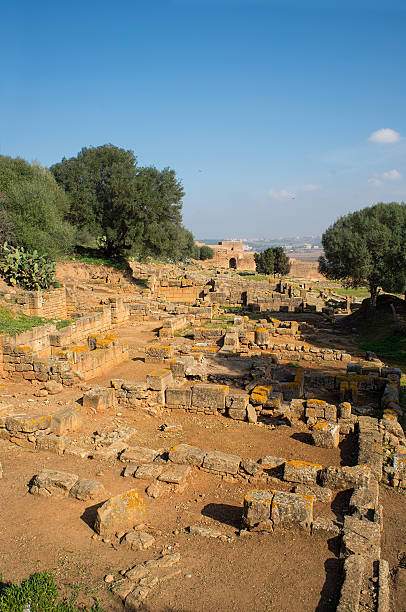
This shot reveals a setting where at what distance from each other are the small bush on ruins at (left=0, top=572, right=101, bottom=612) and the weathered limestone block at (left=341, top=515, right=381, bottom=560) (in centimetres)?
323

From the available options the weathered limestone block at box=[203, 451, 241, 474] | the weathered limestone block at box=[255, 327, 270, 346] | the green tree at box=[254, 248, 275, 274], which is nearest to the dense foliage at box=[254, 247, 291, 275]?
the green tree at box=[254, 248, 275, 274]

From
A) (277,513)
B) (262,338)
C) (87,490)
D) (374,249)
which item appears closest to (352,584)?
(277,513)

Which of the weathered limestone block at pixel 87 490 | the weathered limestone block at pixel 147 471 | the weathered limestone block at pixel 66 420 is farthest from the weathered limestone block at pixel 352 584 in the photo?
the weathered limestone block at pixel 66 420

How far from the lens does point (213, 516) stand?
21.0 feet

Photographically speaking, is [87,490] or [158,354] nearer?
[87,490]

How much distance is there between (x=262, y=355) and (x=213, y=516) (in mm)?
10490

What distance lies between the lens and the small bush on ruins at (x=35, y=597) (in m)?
4.01

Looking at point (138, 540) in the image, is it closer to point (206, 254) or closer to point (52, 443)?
point (52, 443)

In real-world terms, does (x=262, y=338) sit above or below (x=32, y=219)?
below

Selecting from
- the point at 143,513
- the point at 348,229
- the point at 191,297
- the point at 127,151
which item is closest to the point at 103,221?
the point at 127,151

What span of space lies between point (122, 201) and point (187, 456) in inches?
1117

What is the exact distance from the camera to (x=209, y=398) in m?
10.8

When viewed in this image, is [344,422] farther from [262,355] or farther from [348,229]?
[348,229]

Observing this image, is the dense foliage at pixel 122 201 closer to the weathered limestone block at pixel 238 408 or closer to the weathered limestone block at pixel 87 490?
the weathered limestone block at pixel 238 408
